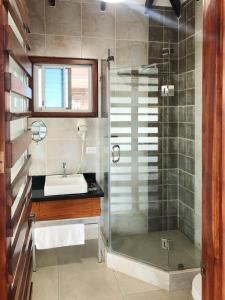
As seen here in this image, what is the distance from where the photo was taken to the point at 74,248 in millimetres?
3410

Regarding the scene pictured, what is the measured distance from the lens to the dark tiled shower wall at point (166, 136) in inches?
138

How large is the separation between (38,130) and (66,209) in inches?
41.6

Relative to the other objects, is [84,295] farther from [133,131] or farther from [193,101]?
[193,101]

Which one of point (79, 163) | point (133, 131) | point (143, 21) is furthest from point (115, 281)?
point (143, 21)

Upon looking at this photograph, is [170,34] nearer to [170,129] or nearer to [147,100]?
[147,100]

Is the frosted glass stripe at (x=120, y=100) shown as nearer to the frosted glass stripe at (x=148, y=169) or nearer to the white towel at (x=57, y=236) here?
the frosted glass stripe at (x=148, y=169)

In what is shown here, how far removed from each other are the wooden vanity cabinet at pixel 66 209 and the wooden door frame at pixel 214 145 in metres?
2.06

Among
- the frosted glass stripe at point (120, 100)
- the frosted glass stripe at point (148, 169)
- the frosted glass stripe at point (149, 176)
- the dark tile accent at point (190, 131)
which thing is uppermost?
the frosted glass stripe at point (120, 100)

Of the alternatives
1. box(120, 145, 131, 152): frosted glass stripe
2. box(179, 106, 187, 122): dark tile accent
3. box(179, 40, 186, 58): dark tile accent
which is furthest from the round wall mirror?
box(179, 40, 186, 58): dark tile accent

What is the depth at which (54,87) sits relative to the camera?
11.2 ft

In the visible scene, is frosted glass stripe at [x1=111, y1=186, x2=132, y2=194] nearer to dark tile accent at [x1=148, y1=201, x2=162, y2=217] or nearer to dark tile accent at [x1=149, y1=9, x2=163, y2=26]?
dark tile accent at [x1=148, y1=201, x2=162, y2=217]

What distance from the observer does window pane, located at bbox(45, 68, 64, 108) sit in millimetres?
3377

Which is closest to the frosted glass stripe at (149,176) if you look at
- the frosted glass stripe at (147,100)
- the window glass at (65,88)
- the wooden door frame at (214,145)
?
the frosted glass stripe at (147,100)

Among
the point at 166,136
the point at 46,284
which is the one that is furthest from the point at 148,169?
the point at 46,284
